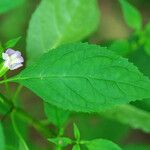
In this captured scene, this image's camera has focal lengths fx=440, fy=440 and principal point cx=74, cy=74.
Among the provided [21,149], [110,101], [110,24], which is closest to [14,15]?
[110,24]

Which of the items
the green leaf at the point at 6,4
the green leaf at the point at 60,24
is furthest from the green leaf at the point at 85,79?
the green leaf at the point at 60,24

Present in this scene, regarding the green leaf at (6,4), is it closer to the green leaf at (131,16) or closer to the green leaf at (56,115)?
the green leaf at (56,115)

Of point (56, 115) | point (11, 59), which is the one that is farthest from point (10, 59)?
point (56, 115)

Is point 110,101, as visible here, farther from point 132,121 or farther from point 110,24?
point 110,24

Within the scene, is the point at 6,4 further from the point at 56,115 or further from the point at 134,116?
the point at 134,116

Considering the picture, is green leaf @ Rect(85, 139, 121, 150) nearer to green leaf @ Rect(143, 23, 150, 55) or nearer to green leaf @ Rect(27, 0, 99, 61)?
green leaf @ Rect(27, 0, 99, 61)

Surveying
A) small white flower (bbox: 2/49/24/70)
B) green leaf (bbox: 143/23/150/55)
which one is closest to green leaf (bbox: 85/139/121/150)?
small white flower (bbox: 2/49/24/70)
